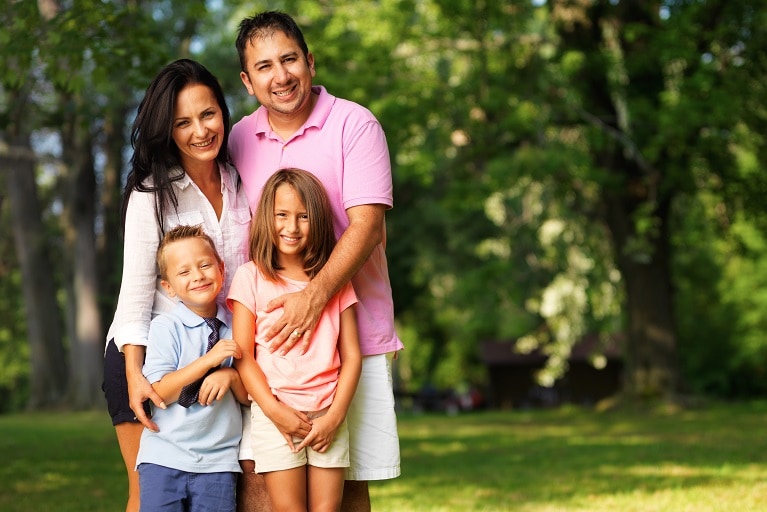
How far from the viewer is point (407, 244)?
109ft

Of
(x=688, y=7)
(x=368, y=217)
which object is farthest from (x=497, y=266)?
(x=368, y=217)

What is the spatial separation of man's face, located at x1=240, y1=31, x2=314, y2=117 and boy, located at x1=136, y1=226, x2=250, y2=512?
55cm

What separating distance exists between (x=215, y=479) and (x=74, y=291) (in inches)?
1252

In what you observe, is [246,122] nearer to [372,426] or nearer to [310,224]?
[310,224]

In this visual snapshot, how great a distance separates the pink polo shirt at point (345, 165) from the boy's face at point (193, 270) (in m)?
0.32

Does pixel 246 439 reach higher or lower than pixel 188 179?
lower

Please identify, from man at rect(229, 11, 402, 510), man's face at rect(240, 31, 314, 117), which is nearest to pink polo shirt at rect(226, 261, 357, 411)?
man at rect(229, 11, 402, 510)

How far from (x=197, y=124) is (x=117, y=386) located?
39.9 inches

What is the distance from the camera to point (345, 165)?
432 cm

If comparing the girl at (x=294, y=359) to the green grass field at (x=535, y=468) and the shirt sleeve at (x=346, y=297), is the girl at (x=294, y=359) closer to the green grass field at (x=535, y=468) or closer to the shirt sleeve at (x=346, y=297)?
the shirt sleeve at (x=346, y=297)

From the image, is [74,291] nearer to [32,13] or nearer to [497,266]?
[497,266]

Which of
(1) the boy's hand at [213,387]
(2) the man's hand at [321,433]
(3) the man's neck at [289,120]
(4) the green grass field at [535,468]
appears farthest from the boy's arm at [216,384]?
(4) the green grass field at [535,468]

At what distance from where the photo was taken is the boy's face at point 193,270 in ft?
13.8

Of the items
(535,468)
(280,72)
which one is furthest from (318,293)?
(535,468)
